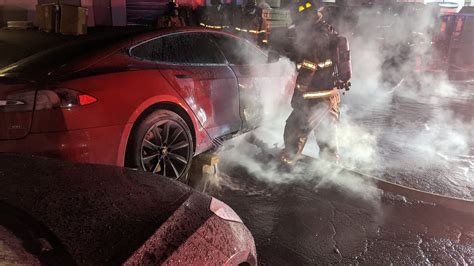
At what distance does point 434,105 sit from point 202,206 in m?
8.84

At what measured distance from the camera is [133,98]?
3492 millimetres

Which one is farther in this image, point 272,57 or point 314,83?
point 272,57

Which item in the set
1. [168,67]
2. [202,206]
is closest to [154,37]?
[168,67]

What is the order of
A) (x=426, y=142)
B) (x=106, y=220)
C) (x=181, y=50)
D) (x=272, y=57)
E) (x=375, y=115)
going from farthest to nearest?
(x=375, y=115) → (x=426, y=142) → (x=272, y=57) → (x=181, y=50) → (x=106, y=220)

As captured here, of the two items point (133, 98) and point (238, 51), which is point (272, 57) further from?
point (133, 98)

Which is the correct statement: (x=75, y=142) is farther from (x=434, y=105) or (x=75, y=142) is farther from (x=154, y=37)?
(x=434, y=105)

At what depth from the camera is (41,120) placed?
3010 millimetres

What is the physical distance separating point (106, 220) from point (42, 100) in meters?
1.72

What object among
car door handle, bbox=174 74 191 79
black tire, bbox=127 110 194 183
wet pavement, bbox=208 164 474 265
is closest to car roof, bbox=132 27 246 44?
car door handle, bbox=174 74 191 79

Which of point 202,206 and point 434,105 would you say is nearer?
point 202,206

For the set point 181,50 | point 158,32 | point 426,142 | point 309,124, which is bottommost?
point 426,142

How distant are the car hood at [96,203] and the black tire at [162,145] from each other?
1.30 meters

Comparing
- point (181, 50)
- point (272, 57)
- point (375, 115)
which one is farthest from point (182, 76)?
point (375, 115)

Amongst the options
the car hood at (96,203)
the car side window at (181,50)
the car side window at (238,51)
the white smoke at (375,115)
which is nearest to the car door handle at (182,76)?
the car side window at (181,50)
